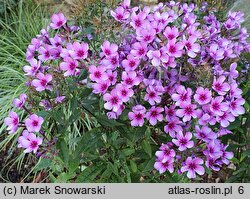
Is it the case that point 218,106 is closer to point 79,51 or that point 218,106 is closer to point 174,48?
point 174,48

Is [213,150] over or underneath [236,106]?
underneath

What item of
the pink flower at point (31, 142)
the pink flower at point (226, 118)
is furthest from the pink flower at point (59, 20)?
the pink flower at point (226, 118)

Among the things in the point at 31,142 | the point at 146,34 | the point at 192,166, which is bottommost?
the point at 192,166

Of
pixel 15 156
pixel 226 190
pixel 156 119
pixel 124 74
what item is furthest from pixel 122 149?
pixel 15 156

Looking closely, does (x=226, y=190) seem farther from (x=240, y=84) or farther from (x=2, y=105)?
(x=2, y=105)

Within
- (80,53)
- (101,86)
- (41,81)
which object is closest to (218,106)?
(101,86)

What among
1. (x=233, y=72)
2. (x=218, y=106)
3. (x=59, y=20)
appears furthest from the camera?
(x=59, y=20)

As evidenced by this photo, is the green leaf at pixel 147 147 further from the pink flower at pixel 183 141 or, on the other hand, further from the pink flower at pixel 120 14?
the pink flower at pixel 120 14

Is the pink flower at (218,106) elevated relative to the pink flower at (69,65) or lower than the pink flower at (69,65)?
lower
